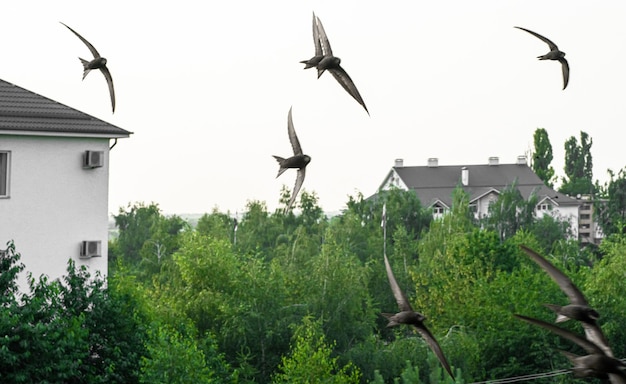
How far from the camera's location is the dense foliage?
993 inches

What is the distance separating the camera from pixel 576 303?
9047 mm

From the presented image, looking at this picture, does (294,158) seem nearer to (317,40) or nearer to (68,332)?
(317,40)

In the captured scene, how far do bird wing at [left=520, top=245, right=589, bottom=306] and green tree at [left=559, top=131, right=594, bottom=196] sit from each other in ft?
361

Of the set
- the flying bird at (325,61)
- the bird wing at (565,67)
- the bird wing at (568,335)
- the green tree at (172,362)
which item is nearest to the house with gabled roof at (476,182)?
the green tree at (172,362)

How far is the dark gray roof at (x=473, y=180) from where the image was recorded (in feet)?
375

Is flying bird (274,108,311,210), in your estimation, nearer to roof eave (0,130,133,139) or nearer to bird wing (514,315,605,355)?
bird wing (514,315,605,355)

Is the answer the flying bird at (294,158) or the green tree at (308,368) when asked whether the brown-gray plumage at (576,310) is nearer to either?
the flying bird at (294,158)

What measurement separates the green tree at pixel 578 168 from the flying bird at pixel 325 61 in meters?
109

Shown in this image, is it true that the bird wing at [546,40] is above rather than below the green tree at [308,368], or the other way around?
above

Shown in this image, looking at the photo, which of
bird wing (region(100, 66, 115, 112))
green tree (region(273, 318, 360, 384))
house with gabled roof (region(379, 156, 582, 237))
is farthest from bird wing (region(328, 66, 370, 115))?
house with gabled roof (region(379, 156, 582, 237))

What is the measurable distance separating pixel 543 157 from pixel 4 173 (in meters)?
90.7

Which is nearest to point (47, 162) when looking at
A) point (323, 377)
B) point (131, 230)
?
point (323, 377)

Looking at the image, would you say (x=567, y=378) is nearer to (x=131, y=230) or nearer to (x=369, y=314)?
(x=369, y=314)

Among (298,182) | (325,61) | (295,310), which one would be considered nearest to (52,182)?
(295,310)
